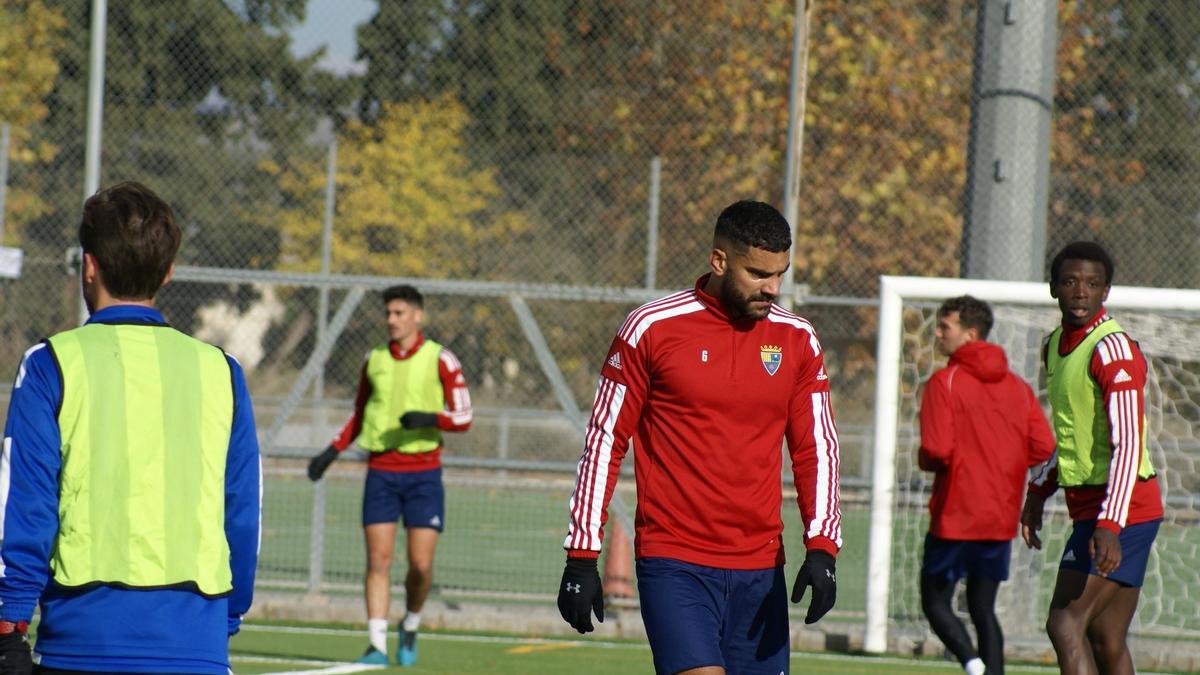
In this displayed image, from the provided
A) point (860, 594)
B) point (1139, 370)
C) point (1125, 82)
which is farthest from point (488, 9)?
point (1139, 370)

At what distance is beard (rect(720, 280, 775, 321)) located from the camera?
531cm

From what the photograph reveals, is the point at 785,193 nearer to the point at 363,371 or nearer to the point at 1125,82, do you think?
the point at 363,371

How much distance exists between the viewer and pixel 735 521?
5340 mm

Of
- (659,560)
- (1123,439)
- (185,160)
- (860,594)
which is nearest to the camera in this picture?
(659,560)

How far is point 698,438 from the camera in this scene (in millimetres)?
5336

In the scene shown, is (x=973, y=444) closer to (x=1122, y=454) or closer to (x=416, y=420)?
(x=1122, y=454)

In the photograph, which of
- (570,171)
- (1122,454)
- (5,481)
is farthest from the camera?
(570,171)

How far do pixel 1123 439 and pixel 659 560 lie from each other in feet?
7.22

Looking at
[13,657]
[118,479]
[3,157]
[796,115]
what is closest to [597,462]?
[118,479]

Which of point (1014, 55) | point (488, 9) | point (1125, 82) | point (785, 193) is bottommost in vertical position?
point (785, 193)

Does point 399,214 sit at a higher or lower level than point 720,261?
higher

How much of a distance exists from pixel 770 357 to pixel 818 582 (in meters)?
0.71

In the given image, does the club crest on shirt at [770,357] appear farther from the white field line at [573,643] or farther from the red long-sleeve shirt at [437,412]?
the white field line at [573,643]

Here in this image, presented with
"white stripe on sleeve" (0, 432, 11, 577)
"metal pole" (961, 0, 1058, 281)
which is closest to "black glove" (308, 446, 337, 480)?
"metal pole" (961, 0, 1058, 281)
